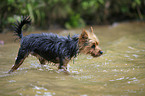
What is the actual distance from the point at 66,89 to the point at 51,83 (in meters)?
0.49

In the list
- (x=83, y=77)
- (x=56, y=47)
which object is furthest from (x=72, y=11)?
(x=83, y=77)

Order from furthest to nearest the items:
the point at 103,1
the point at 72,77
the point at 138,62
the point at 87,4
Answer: the point at 103,1
the point at 87,4
the point at 138,62
the point at 72,77

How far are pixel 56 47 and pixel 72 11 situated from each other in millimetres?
9260

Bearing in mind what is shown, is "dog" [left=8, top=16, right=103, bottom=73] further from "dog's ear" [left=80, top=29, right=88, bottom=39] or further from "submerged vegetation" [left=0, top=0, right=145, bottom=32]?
"submerged vegetation" [left=0, top=0, right=145, bottom=32]

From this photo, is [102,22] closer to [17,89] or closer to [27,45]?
[27,45]

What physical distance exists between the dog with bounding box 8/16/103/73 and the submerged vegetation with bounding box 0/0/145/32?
600 cm

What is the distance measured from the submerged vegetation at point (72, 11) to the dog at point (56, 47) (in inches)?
236

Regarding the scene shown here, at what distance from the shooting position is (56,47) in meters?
5.11

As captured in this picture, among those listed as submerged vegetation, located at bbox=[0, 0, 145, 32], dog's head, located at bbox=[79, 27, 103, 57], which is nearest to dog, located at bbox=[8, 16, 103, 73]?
dog's head, located at bbox=[79, 27, 103, 57]

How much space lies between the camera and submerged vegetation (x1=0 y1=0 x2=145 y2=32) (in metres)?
11.1

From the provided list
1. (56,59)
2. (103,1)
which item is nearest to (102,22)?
(103,1)

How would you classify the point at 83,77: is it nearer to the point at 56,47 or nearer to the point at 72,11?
the point at 56,47

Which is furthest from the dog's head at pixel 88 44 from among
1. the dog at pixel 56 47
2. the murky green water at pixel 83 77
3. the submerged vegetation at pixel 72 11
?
the submerged vegetation at pixel 72 11

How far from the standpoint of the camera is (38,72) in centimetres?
515
